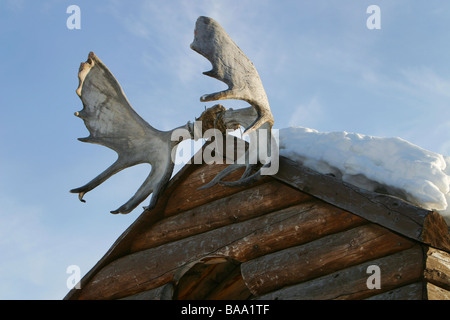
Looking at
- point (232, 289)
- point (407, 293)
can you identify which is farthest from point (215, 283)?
point (407, 293)

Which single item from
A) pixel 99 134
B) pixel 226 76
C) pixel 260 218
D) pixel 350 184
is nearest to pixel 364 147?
pixel 350 184

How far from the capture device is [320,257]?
4562mm

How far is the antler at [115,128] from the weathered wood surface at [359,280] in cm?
184

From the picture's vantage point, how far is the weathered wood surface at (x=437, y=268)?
4.05m

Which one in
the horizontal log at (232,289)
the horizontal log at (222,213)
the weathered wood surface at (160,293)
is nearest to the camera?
the horizontal log at (222,213)

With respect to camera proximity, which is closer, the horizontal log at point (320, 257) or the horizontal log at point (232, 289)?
the horizontal log at point (320, 257)

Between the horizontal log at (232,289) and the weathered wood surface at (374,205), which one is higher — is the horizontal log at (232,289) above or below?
below

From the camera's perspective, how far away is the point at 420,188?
14.7ft

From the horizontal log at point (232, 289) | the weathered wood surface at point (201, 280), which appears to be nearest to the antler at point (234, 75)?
the weathered wood surface at point (201, 280)

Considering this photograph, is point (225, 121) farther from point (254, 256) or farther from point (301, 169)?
point (254, 256)

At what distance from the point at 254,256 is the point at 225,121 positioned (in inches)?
49.3

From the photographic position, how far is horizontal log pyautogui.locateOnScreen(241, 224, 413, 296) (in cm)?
432

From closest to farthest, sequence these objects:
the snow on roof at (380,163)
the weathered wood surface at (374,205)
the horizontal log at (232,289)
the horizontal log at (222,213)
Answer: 1. the weathered wood surface at (374,205)
2. the snow on roof at (380,163)
3. the horizontal log at (222,213)
4. the horizontal log at (232,289)

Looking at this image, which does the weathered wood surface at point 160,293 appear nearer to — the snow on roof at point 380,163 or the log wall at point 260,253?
the log wall at point 260,253
